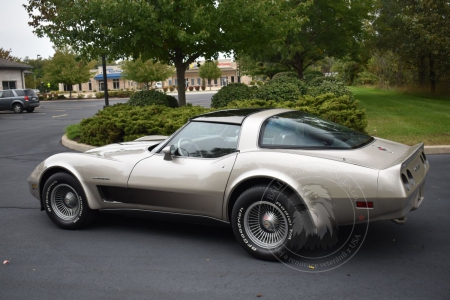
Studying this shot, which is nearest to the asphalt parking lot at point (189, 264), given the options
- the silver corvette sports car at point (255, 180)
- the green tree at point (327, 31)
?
the silver corvette sports car at point (255, 180)

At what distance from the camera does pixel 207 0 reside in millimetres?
13750

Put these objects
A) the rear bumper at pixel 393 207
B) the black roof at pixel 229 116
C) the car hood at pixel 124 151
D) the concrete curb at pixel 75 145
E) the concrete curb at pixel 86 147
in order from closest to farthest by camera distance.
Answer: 1. the rear bumper at pixel 393 207
2. the black roof at pixel 229 116
3. the car hood at pixel 124 151
4. the concrete curb at pixel 86 147
5. the concrete curb at pixel 75 145

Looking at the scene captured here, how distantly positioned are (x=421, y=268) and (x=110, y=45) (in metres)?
11.8

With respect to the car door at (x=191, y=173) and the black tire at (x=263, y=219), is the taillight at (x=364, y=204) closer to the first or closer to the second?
the black tire at (x=263, y=219)

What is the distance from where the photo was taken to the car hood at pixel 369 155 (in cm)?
457

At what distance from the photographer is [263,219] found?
15.4ft

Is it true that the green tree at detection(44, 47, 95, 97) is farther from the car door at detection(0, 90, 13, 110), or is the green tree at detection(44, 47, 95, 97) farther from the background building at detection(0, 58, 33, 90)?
the car door at detection(0, 90, 13, 110)

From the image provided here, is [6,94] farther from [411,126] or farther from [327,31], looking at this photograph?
[411,126]

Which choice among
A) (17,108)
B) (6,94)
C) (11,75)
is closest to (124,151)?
(17,108)

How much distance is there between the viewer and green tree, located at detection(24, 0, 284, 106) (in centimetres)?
1289

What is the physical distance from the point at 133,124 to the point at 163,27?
292cm

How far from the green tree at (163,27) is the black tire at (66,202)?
767cm

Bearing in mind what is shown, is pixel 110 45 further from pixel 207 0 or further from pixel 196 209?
pixel 196 209

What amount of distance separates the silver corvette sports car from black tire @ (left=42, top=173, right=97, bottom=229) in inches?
0.5
